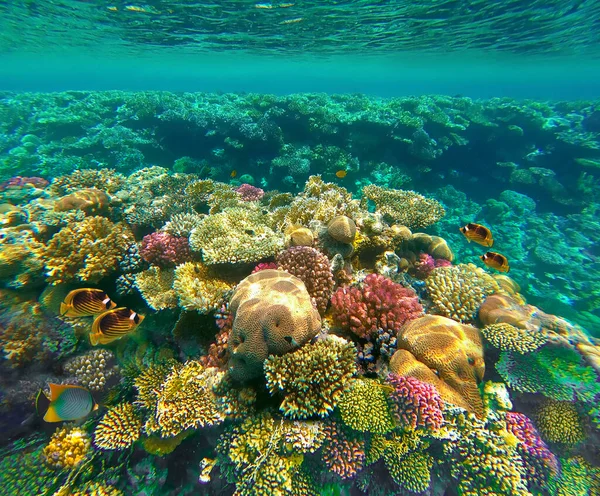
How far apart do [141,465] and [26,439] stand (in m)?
1.60

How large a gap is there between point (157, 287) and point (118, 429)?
2115mm

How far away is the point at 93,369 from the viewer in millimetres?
4207

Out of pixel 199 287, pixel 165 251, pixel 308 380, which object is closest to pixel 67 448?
pixel 199 287

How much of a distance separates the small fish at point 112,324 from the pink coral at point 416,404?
10.5 feet

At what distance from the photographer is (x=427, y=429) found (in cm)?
311

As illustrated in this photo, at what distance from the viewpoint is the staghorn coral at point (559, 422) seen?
3.73 m

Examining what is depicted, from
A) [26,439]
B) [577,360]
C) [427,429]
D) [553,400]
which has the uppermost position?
[577,360]

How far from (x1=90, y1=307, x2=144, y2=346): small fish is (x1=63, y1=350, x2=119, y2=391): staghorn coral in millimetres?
1403

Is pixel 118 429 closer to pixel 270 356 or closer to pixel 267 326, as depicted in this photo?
pixel 270 356

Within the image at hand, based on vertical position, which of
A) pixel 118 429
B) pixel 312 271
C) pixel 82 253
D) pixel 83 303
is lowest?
pixel 118 429

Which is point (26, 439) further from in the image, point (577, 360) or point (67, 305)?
point (577, 360)

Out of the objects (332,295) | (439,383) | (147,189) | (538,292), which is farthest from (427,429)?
(538,292)

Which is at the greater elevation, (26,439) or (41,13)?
(41,13)

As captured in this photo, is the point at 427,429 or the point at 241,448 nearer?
the point at 427,429
